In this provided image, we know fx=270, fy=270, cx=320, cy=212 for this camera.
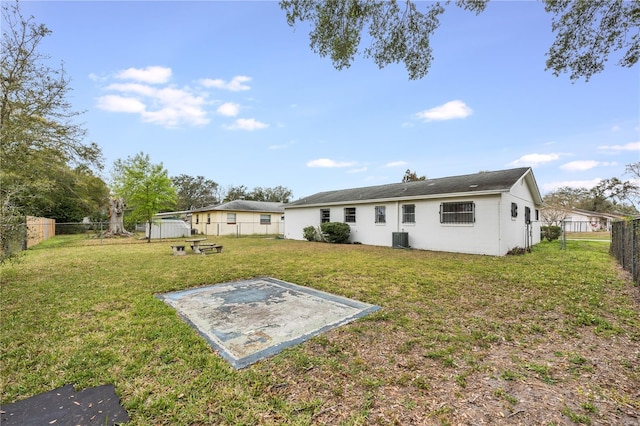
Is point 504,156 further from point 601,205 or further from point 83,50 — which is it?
point 601,205

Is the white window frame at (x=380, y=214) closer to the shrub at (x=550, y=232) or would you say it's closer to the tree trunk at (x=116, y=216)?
the shrub at (x=550, y=232)

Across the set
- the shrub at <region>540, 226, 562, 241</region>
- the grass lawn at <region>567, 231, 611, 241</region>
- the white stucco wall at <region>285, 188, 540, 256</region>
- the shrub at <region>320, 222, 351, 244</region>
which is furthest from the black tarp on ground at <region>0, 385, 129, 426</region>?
the grass lawn at <region>567, 231, 611, 241</region>

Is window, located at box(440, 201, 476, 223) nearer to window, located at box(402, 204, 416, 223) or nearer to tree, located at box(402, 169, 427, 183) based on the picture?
window, located at box(402, 204, 416, 223)

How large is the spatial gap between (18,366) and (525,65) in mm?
13030

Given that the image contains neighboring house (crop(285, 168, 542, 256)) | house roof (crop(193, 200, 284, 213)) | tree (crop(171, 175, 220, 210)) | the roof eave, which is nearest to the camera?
the roof eave

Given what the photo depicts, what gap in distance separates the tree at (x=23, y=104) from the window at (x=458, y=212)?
13.7 metres

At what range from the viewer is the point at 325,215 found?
707 inches

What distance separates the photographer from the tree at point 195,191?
5250cm

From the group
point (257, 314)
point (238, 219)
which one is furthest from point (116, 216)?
point (257, 314)

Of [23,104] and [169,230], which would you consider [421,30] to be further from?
[169,230]

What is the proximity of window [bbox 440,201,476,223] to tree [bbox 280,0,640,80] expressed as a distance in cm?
701

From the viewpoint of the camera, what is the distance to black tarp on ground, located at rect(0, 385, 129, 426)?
6.75 ft

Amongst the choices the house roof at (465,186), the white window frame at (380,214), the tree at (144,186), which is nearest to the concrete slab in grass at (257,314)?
the house roof at (465,186)

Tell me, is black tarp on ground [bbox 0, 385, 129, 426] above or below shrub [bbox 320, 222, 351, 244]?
below
